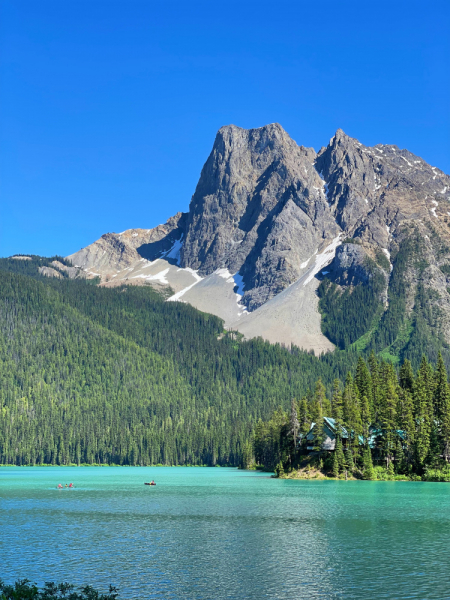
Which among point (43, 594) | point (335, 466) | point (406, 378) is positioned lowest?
point (43, 594)

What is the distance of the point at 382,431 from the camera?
128m

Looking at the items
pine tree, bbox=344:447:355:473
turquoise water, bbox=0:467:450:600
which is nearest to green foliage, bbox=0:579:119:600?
turquoise water, bbox=0:467:450:600

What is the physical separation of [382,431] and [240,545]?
82.5 m

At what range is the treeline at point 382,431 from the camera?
392ft

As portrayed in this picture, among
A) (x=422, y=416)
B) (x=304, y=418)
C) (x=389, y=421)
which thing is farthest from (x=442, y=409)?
(x=304, y=418)

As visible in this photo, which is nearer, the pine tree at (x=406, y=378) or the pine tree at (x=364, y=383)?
the pine tree at (x=364, y=383)

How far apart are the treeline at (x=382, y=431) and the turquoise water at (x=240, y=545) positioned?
3088cm

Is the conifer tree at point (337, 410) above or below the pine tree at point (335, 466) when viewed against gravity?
above

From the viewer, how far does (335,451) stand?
122250 millimetres

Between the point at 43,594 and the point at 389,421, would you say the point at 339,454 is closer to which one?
the point at 389,421

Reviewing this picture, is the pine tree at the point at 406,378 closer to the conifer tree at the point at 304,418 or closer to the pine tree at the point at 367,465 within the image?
the conifer tree at the point at 304,418

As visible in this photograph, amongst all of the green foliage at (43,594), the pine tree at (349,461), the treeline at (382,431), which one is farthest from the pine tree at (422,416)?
the green foliage at (43,594)

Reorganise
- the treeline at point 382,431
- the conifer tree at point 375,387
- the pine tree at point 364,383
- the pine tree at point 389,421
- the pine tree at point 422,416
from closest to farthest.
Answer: the pine tree at point 422,416
the treeline at point 382,431
the pine tree at point 389,421
the conifer tree at point 375,387
the pine tree at point 364,383

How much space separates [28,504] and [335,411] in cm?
6478
